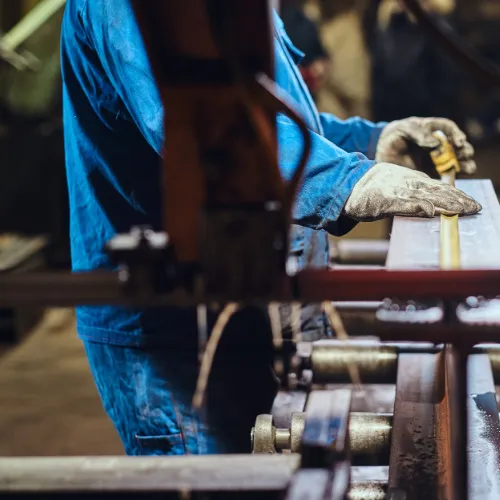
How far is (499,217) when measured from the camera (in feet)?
7.18

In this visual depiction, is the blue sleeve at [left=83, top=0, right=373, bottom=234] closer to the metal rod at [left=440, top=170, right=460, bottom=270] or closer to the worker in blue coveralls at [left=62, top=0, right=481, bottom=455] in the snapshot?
the worker in blue coveralls at [left=62, top=0, right=481, bottom=455]

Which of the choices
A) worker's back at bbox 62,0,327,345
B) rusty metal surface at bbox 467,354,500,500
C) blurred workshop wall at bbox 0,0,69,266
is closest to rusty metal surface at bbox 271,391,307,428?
worker's back at bbox 62,0,327,345

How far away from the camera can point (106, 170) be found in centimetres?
223

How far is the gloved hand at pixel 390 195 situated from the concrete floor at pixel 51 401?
10.6 ft

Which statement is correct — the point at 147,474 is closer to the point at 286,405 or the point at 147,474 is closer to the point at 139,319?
the point at 139,319

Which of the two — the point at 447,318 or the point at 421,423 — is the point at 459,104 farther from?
the point at 447,318

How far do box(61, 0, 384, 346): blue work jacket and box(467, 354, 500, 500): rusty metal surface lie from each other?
0.55m

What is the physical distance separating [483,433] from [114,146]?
3.74ft

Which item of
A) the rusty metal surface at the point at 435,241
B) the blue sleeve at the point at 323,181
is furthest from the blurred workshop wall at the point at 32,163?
the blue sleeve at the point at 323,181

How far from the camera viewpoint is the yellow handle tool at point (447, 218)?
1.65 metres

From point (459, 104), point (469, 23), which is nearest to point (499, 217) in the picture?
point (459, 104)

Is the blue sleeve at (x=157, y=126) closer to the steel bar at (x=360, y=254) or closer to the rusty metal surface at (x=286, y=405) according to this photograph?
the rusty metal surface at (x=286, y=405)

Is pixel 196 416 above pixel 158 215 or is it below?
below

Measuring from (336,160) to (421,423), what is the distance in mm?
680
